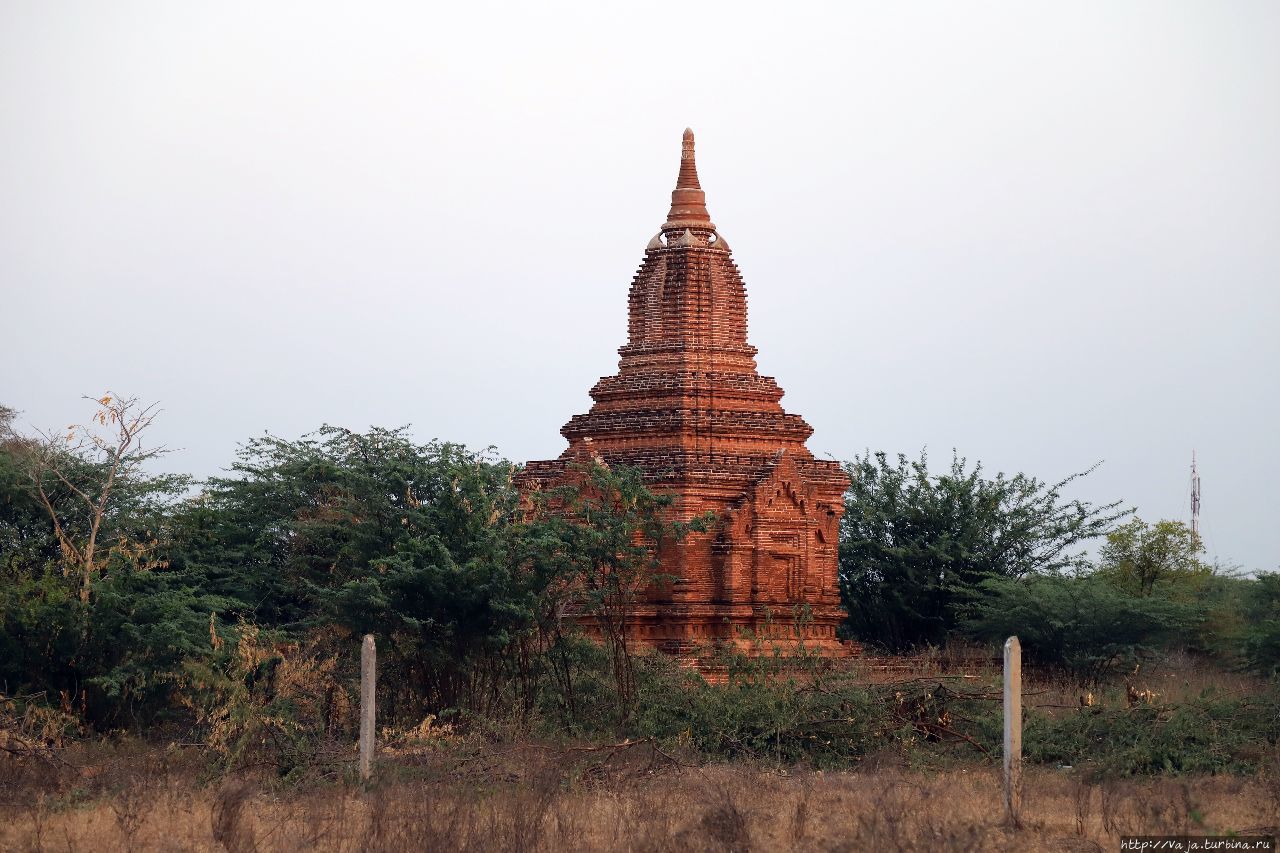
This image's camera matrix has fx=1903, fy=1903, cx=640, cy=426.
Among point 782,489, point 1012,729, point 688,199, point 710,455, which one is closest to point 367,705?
point 1012,729

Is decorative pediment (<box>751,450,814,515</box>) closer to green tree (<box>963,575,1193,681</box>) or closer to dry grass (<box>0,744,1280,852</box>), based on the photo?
green tree (<box>963,575,1193,681</box>)

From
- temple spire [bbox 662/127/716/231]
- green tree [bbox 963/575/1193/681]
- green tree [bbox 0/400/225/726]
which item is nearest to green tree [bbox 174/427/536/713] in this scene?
green tree [bbox 0/400/225/726]

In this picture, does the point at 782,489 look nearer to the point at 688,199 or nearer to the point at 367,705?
the point at 688,199

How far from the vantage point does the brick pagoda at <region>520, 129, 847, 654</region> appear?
2997 centimetres

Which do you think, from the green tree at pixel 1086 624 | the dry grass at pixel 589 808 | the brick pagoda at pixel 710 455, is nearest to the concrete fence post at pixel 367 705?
the dry grass at pixel 589 808

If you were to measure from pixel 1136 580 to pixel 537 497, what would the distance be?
1548cm

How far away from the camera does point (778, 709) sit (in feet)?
74.6

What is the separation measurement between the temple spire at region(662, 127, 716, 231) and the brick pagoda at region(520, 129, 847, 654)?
0.02 meters

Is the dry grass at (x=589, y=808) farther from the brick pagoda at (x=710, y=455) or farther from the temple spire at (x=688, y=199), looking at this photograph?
the temple spire at (x=688, y=199)

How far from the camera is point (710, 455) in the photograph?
30.8m

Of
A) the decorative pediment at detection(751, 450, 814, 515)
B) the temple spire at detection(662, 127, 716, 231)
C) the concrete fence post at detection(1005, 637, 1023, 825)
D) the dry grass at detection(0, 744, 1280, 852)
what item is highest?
the temple spire at detection(662, 127, 716, 231)

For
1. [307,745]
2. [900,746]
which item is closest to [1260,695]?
[900,746]

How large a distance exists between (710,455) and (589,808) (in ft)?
46.0

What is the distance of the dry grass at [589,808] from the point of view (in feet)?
50.9
